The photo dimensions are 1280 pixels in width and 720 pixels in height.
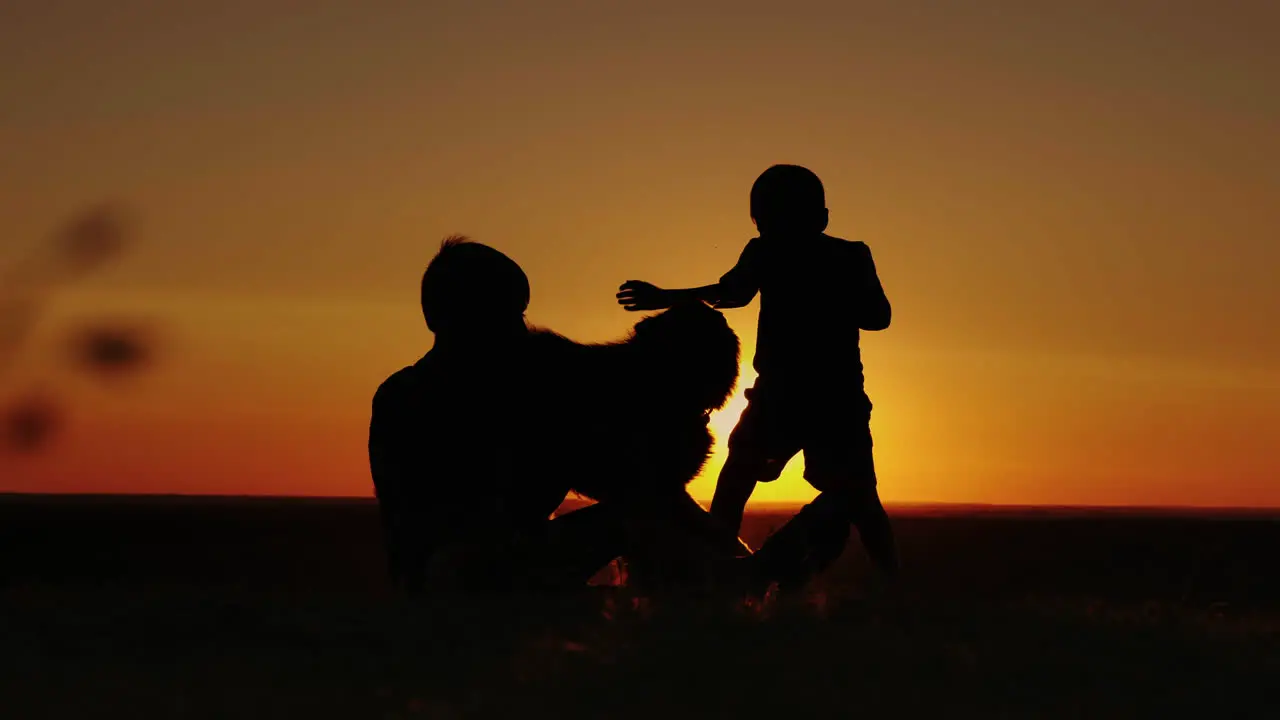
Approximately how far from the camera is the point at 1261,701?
4.19 m

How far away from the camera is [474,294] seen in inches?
198

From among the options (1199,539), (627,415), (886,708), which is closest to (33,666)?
(627,415)

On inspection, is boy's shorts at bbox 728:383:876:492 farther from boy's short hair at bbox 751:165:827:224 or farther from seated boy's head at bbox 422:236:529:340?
seated boy's head at bbox 422:236:529:340

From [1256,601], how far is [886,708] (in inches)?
340

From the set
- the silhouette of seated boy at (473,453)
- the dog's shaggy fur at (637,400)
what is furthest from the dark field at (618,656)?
the dog's shaggy fur at (637,400)

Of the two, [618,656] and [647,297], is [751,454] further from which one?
[618,656]

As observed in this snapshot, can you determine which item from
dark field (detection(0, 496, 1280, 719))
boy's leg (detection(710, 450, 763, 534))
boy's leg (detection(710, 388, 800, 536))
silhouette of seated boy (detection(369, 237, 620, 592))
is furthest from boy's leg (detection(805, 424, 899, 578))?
silhouette of seated boy (detection(369, 237, 620, 592))

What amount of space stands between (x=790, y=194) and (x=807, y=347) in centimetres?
67

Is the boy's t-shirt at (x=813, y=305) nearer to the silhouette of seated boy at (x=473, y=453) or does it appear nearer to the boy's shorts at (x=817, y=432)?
the boy's shorts at (x=817, y=432)

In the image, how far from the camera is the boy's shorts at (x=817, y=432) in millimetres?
6941

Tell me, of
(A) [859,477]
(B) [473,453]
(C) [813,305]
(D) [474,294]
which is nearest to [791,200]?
(C) [813,305]

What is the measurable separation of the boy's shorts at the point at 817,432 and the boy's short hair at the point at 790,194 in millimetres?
776

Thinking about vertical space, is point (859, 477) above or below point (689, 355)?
below

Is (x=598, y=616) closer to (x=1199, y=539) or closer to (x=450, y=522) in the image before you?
(x=450, y=522)
